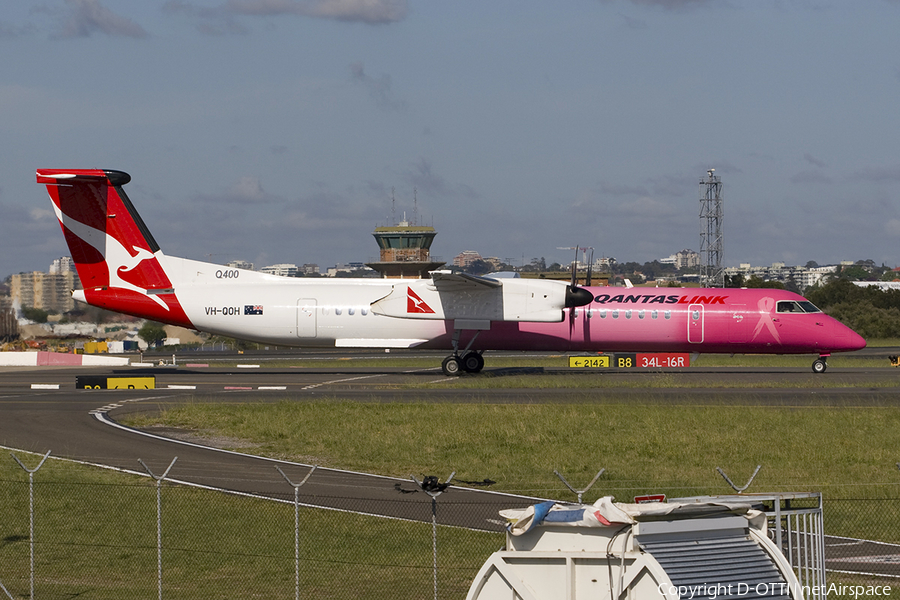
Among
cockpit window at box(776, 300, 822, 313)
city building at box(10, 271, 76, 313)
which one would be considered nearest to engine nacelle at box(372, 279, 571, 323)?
cockpit window at box(776, 300, 822, 313)

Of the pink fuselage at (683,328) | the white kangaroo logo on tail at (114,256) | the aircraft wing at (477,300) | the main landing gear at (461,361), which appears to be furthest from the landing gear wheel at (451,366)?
the white kangaroo logo on tail at (114,256)

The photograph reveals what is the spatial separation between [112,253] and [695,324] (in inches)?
998

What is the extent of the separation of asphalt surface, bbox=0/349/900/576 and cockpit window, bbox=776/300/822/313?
2.88 metres

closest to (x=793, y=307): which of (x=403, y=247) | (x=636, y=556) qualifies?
(x=636, y=556)

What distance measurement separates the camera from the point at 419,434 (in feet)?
77.7

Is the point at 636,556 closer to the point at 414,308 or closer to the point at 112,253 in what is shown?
the point at 414,308

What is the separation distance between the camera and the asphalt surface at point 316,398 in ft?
53.9

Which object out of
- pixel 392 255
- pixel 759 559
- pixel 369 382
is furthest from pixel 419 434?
pixel 392 255

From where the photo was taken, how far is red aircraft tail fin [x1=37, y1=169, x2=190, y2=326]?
38469 millimetres

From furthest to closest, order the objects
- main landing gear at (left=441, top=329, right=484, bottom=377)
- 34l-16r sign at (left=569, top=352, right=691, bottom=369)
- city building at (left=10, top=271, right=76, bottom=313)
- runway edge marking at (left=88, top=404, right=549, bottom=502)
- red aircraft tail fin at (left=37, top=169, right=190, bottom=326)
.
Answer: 1. city building at (left=10, top=271, right=76, bottom=313)
2. 34l-16r sign at (left=569, top=352, right=691, bottom=369)
3. main landing gear at (left=441, top=329, right=484, bottom=377)
4. red aircraft tail fin at (left=37, top=169, right=190, bottom=326)
5. runway edge marking at (left=88, top=404, right=549, bottom=502)

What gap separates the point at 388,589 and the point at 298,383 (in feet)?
84.7

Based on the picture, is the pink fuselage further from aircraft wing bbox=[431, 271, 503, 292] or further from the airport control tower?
the airport control tower

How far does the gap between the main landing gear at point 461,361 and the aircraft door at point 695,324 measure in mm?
9072

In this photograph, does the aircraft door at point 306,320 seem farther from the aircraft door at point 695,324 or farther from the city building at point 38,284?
the city building at point 38,284
